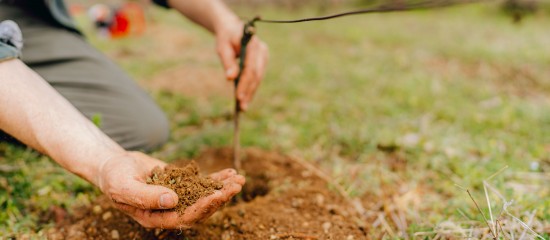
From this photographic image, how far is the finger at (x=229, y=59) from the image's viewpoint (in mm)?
1963

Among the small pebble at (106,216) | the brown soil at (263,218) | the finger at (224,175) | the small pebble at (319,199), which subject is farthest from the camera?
the small pebble at (319,199)

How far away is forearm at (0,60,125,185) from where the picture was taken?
146cm

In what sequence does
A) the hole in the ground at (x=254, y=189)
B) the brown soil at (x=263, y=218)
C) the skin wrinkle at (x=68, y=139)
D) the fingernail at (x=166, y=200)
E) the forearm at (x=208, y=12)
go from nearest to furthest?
the fingernail at (x=166, y=200) < the skin wrinkle at (x=68, y=139) < the brown soil at (x=263, y=218) < the hole in the ground at (x=254, y=189) < the forearm at (x=208, y=12)

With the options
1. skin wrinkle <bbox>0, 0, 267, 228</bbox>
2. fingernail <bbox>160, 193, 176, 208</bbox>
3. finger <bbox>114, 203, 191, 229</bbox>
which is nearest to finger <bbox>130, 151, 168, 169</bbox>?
skin wrinkle <bbox>0, 0, 267, 228</bbox>

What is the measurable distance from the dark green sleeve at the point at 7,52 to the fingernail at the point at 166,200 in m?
0.78

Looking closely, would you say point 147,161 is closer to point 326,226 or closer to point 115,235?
point 115,235

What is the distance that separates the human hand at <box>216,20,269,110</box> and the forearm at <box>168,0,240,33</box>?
3 cm

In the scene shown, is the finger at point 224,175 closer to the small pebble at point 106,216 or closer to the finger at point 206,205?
the finger at point 206,205

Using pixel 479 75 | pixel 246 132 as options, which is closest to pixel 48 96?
pixel 246 132

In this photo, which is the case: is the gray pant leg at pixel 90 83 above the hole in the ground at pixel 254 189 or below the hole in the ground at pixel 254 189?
above

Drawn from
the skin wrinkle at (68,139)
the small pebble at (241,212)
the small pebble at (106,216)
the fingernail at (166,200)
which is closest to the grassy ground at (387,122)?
the small pebble at (106,216)

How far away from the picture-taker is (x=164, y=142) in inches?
100

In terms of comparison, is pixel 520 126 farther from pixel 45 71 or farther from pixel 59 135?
pixel 45 71

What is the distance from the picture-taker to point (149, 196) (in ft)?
4.28
